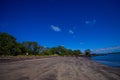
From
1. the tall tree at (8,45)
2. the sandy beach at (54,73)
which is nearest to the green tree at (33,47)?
the tall tree at (8,45)

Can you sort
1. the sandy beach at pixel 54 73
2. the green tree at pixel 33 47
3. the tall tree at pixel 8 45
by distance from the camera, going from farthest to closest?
the green tree at pixel 33 47
the tall tree at pixel 8 45
the sandy beach at pixel 54 73

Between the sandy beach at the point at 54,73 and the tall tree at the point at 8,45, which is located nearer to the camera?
the sandy beach at the point at 54,73

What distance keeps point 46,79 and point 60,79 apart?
1.09 m

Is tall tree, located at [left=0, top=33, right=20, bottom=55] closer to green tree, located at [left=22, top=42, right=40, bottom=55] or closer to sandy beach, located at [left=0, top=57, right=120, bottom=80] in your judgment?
green tree, located at [left=22, top=42, right=40, bottom=55]

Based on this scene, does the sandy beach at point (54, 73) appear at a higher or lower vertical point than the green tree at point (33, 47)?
lower

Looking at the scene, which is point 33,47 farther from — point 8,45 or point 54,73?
point 54,73

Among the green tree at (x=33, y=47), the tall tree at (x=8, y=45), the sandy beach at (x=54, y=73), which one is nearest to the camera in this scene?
the sandy beach at (x=54, y=73)

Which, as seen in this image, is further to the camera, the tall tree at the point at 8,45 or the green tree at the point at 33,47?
the green tree at the point at 33,47

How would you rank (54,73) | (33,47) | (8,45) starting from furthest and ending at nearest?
(33,47)
(8,45)
(54,73)

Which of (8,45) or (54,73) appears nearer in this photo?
(54,73)

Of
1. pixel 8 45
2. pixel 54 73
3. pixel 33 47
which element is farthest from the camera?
pixel 33 47

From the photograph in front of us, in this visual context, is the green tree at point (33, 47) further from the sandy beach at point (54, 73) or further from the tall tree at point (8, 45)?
the sandy beach at point (54, 73)

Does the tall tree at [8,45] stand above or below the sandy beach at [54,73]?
above

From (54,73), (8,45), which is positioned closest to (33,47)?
(8,45)
